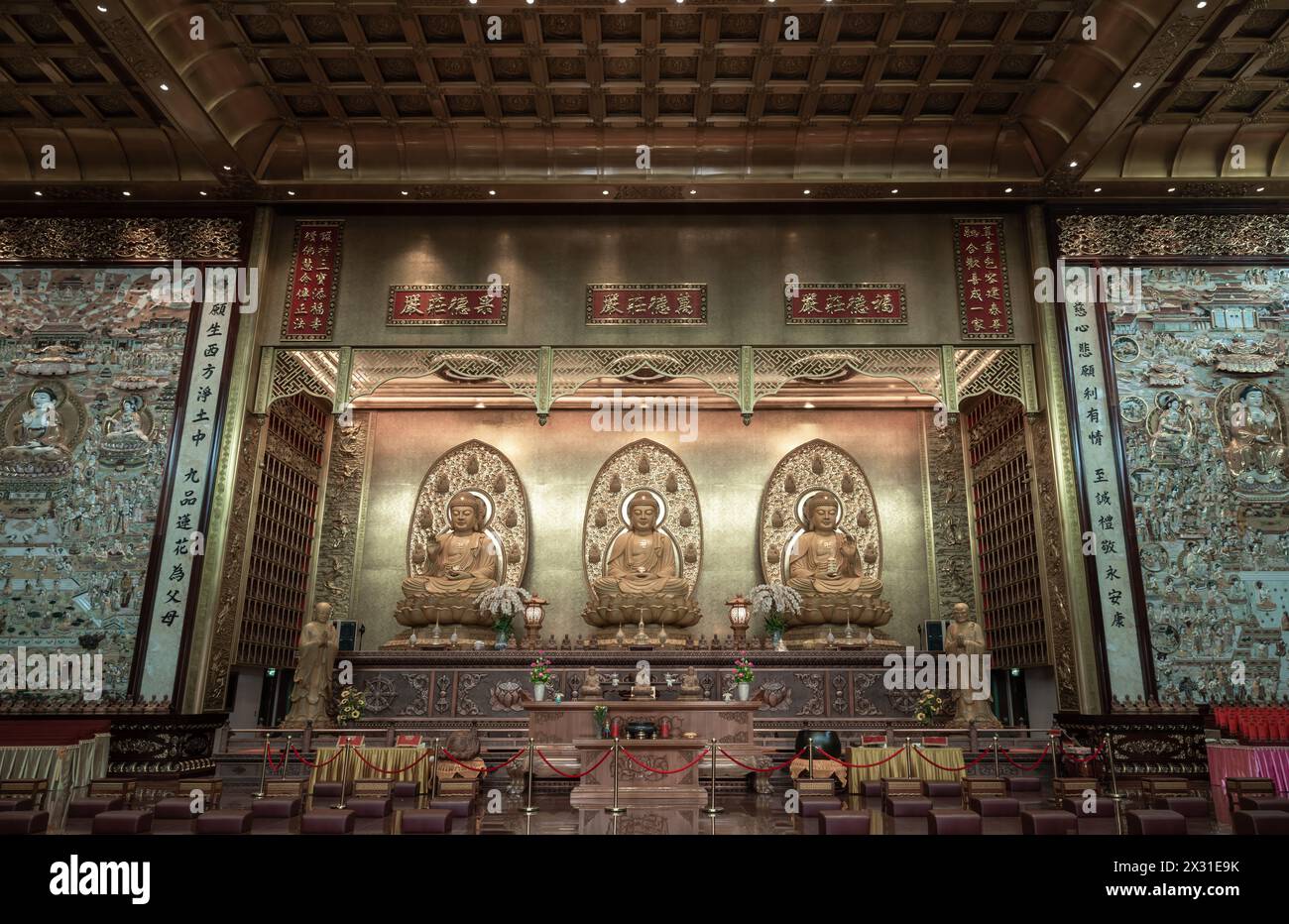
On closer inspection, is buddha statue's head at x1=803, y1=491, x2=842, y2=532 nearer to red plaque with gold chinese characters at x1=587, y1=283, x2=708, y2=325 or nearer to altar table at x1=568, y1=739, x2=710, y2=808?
red plaque with gold chinese characters at x1=587, y1=283, x2=708, y2=325

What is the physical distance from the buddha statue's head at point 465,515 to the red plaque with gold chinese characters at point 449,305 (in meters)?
2.94

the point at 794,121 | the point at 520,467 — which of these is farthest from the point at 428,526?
the point at 794,121

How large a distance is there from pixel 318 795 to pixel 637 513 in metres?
5.98

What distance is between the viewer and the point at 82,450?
29.5ft

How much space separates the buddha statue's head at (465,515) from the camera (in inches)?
458

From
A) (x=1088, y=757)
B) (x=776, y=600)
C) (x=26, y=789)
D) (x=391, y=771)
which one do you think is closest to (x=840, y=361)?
(x=776, y=600)

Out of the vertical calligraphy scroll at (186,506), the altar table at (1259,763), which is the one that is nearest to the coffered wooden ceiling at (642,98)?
the vertical calligraphy scroll at (186,506)

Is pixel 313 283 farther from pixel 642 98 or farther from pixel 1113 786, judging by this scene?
pixel 1113 786

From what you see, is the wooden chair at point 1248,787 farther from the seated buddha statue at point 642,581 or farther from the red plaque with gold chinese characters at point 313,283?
the red plaque with gold chinese characters at point 313,283

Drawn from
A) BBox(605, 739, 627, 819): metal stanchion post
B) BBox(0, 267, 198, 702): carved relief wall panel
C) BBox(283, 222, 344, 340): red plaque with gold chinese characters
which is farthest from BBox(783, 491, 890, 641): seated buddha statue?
BBox(0, 267, 198, 702): carved relief wall panel

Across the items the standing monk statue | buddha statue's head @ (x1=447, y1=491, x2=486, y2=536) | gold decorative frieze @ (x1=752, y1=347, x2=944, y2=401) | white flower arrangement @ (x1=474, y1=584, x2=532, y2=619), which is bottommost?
the standing monk statue

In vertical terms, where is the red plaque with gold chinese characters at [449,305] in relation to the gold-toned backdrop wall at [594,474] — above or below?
above

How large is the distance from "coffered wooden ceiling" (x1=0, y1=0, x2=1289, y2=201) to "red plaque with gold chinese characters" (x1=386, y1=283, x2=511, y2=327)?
1064 mm

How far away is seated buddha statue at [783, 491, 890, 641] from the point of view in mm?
10875
